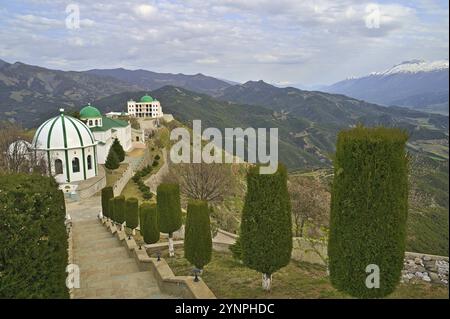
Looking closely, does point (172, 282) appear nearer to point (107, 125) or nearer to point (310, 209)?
point (310, 209)

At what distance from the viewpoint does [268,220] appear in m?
10.8

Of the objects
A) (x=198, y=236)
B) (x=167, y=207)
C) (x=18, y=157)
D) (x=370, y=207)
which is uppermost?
(x=370, y=207)

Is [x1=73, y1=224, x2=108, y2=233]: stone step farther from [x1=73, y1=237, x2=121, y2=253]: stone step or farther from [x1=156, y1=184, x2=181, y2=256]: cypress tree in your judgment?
[x1=156, y1=184, x2=181, y2=256]: cypress tree

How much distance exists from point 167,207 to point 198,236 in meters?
3.97

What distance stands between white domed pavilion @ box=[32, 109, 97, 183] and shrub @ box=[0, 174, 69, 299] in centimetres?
3001

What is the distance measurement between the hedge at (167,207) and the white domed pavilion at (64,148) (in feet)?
78.3

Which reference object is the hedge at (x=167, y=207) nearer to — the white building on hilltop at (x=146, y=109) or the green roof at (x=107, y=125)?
the green roof at (x=107, y=125)

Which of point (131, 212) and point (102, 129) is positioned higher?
point (102, 129)

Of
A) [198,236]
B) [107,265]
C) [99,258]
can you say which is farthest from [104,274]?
[198,236]

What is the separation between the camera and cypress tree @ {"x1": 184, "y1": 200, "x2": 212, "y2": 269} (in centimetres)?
1223

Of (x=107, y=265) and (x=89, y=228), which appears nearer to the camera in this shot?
(x=107, y=265)

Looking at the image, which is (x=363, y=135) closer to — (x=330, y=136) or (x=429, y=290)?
(x=429, y=290)

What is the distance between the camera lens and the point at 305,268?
1742cm

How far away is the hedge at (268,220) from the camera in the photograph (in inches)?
426
